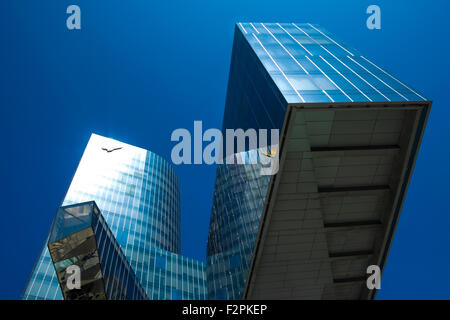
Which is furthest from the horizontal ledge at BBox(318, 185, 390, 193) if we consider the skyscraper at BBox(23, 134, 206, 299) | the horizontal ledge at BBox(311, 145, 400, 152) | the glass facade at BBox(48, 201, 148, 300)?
the skyscraper at BBox(23, 134, 206, 299)

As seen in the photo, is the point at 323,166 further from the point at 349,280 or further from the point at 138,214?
the point at 138,214

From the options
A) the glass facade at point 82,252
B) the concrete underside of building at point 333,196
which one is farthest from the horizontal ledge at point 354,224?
the glass facade at point 82,252

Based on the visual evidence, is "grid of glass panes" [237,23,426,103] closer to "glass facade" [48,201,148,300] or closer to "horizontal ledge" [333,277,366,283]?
"glass facade" [48,201,148,300]

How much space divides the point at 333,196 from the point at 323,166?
3.56 meters

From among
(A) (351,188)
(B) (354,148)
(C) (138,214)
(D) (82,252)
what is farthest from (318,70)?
(C) (138,214)

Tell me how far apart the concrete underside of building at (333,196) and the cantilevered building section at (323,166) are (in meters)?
0.09

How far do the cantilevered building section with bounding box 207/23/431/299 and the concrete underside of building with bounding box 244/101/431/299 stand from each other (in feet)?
0.31

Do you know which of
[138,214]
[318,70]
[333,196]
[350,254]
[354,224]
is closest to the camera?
[318,70]

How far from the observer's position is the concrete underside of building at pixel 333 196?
27781 millimetres

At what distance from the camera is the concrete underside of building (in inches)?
1094

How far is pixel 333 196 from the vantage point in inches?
1235

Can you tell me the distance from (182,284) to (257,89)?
32.3 meters

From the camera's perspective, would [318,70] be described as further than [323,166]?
Yes
